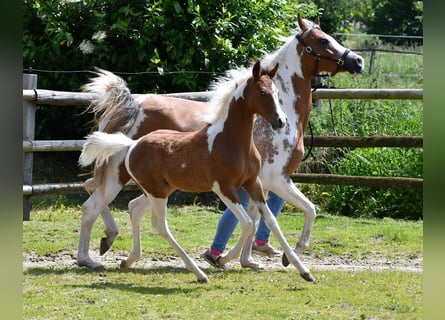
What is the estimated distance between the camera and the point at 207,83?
9812mm

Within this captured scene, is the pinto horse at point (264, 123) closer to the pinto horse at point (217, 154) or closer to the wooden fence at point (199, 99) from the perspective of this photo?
the pinto horse at point (217, 154)

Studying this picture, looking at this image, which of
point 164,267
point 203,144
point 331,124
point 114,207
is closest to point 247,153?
point 203,144

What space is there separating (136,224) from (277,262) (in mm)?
1652

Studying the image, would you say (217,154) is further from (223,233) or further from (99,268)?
(99,268)

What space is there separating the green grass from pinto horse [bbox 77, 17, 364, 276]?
43 centimetres

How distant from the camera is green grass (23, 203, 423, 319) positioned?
4.50m

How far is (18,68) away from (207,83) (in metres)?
9.14

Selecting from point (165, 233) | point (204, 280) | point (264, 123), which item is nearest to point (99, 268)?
point (165, 233)

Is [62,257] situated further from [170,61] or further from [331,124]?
[331,124]

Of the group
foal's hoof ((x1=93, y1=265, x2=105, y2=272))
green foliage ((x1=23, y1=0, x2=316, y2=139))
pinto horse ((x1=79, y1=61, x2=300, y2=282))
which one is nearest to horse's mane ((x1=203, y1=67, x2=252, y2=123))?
pinto horse ((x1=79, y1=61, x2=300, y2=282))

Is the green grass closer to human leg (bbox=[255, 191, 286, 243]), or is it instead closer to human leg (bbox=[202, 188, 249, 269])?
human leg (bbox=[202, 188, 249, 269])

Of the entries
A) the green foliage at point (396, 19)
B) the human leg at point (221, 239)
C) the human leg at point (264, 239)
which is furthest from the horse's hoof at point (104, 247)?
the green foliage at point (396, 19)

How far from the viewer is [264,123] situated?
21.1 feet

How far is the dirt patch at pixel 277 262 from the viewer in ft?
21.4
